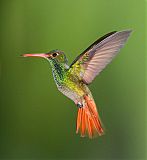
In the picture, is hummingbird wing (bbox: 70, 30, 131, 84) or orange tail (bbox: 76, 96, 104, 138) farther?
orange tail (bbox: 76, 96, 104, 138)

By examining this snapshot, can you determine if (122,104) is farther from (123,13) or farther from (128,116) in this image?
(123,13)

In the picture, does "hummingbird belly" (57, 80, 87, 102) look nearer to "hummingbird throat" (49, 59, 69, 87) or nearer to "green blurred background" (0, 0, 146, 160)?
"hummingbird throat" (49, 59, 69, 87)

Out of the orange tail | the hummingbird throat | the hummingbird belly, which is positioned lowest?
the orange tail

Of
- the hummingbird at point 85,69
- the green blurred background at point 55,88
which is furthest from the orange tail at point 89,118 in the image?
the green blurred background at point 55,88

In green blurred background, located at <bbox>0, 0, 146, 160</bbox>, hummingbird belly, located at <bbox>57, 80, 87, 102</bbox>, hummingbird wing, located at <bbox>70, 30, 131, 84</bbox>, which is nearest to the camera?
hummingbird wing, located at <bbox>70, 30, 131, 84</bbox>

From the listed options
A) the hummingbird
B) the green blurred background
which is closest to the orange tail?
the hummingbird

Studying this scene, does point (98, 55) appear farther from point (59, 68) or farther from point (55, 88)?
point (55, 88)

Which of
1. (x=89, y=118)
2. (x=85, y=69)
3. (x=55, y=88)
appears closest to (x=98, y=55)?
(x=85, y=69)
